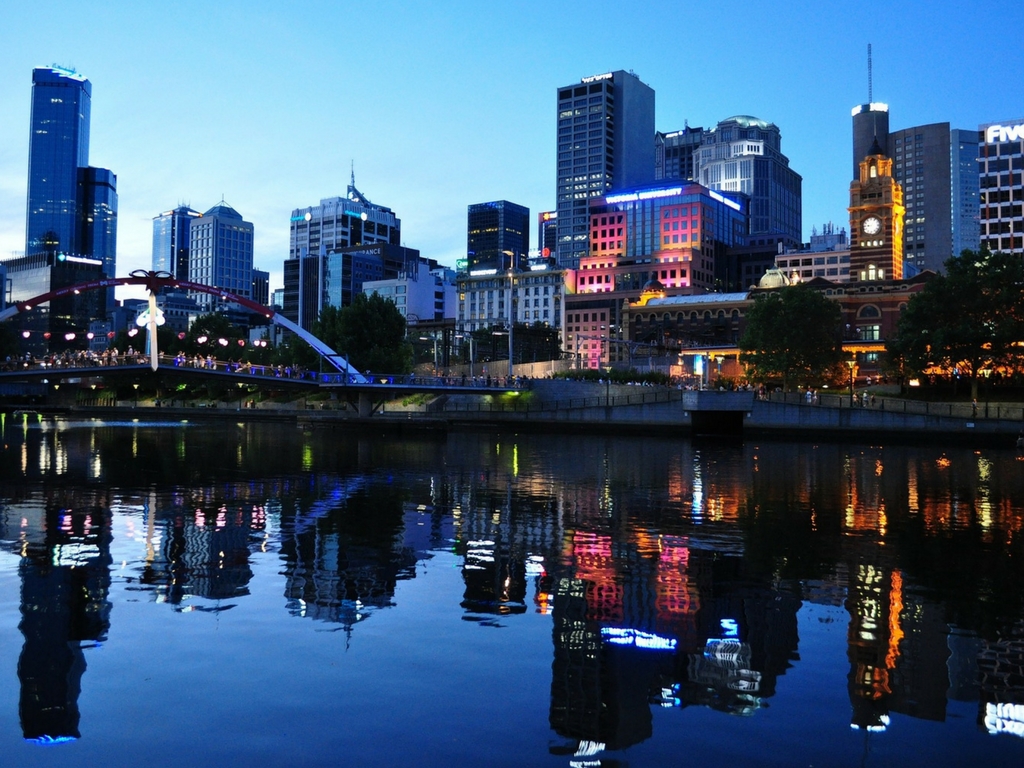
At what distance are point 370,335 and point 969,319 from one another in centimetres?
7410

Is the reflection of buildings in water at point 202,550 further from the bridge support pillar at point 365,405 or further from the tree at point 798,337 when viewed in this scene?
the tree at point 798,337

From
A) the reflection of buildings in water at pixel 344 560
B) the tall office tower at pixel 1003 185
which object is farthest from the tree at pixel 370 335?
the tall office tower at pixel 1003 185

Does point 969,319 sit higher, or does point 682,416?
point 969,319

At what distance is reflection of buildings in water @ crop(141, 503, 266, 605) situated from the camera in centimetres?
1588

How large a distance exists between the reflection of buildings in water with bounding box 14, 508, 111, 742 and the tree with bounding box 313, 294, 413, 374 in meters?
98.8

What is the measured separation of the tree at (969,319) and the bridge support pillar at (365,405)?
54.3 meters

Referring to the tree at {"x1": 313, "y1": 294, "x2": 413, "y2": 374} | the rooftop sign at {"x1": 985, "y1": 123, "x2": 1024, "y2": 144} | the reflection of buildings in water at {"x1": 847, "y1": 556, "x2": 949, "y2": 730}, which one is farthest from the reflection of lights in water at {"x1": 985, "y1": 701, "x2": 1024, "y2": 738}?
the rooftop sign at {"x1": 985, "y1": 123, "x2": 1024, "y2": 144}

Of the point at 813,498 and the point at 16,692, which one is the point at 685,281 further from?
the point at 16,692

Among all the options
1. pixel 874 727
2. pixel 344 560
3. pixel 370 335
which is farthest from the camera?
pixel 370 335

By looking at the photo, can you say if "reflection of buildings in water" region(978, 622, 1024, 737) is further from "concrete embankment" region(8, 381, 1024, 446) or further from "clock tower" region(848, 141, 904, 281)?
"clock tower" region(848, 141, 904, 281)

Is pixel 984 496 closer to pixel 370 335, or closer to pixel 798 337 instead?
pixel 798 337

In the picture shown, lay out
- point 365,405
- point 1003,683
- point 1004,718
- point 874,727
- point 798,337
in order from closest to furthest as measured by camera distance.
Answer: point 874,727 < point 1004,718 < point 1003,683 < point 798,337 < point 365,405

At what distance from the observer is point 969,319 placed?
3246 inches

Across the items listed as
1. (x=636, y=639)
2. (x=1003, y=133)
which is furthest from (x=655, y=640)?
(x=1003, y=133)
